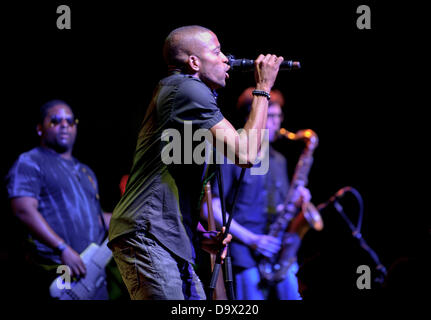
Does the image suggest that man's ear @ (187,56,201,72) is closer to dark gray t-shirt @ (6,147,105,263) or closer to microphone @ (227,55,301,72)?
microphone @ (227,55,301,72)

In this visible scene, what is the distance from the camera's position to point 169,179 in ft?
6.54

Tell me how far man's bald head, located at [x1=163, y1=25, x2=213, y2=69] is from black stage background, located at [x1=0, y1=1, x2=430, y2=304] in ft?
7.75

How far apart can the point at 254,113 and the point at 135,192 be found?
61cm

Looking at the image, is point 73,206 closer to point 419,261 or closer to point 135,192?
point 135,192

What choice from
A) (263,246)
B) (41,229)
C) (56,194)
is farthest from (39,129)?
(263,246)

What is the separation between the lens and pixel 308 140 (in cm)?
549

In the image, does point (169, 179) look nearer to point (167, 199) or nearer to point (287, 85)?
point (167, 199)

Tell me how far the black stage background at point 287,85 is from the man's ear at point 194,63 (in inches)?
96.6

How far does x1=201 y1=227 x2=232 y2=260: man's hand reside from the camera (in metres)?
2.22

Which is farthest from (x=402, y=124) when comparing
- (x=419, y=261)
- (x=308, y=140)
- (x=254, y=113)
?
(x=254, y=113)

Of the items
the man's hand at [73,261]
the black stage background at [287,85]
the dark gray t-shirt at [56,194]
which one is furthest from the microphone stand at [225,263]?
the black stage background at [287,85]

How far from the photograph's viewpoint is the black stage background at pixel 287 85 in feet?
15.1

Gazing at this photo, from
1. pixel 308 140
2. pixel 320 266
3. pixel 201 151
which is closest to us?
pixel 201 151
